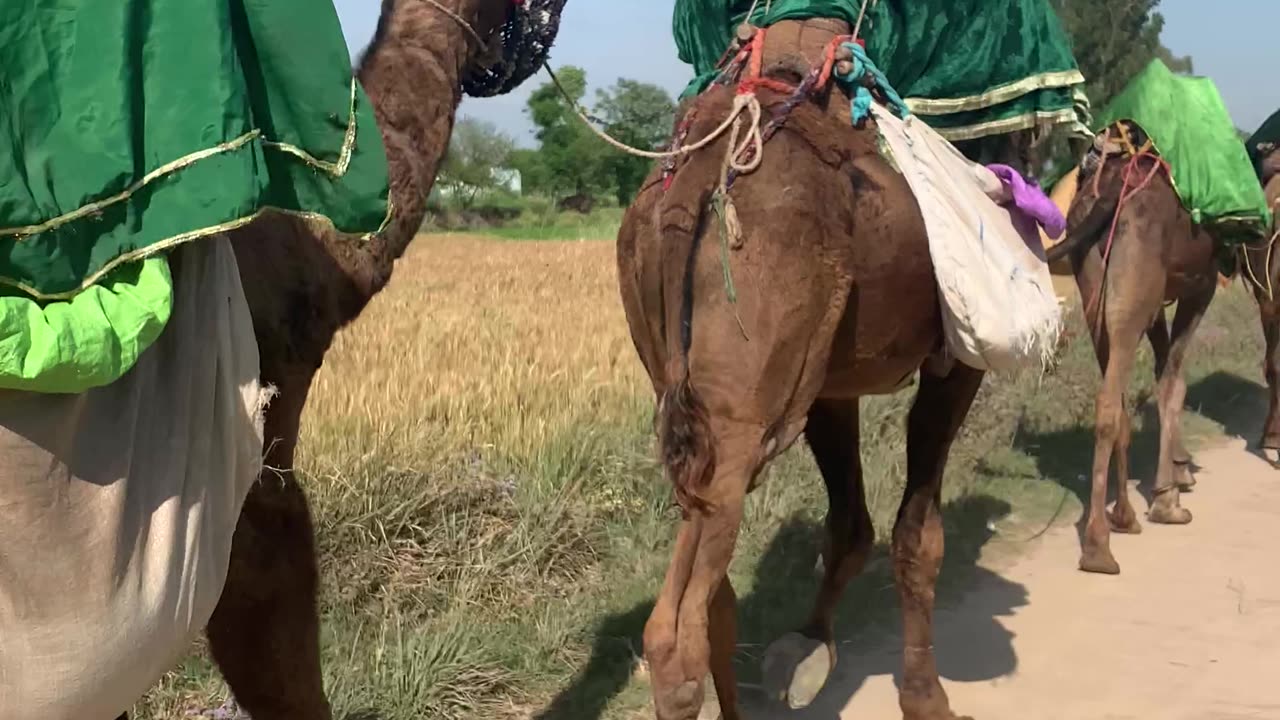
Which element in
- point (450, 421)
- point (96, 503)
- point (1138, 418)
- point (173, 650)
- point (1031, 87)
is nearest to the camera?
point (96, 503)

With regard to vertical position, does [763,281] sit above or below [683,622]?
above

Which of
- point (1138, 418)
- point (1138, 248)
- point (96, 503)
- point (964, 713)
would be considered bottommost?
point (1138, 418)

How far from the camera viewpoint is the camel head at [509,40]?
110 inches

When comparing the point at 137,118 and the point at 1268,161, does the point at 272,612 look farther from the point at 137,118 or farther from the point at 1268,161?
the point at 1268,161

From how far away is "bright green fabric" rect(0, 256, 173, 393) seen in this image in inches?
58.8

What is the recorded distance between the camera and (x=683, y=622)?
2.53 meters

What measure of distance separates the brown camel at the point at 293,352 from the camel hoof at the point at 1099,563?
4.22 meters

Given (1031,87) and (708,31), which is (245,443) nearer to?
(708,31)

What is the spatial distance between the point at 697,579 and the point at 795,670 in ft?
5.20

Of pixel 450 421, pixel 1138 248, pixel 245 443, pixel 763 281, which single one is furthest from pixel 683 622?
pixel 1138 248

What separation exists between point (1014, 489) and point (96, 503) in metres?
5.96

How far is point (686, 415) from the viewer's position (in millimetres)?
2633

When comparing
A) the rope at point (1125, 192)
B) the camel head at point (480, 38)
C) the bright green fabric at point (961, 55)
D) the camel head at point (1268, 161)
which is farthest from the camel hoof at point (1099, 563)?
the camel head at point (480, 38)

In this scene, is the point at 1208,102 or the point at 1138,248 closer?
the point at 1138,248
